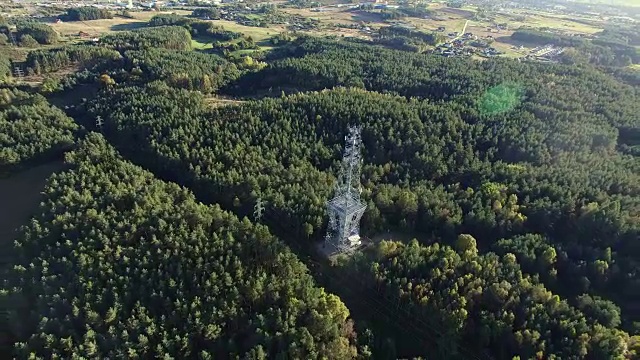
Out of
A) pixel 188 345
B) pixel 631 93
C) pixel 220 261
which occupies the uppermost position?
pixel 631 93

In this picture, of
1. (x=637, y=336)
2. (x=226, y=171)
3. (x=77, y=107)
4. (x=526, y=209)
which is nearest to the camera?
(x=637, y=336)

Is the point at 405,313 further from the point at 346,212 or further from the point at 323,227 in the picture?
the point at 323,227

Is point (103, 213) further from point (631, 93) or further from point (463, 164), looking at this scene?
point (631, 93)

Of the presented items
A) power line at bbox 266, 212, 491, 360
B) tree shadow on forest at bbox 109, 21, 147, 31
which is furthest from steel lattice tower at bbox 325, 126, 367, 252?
tree shadow on forest at bbox 109, 21, 147, 31

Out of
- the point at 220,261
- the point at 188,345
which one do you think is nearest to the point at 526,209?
the point at 220,261

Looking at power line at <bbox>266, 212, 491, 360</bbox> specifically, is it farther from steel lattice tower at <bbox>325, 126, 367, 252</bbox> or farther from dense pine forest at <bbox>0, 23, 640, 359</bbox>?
steel lattice tower at <bbox>325, 126, 367, 252</bbox>

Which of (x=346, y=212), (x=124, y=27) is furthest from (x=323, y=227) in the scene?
(x=124, y=27)
